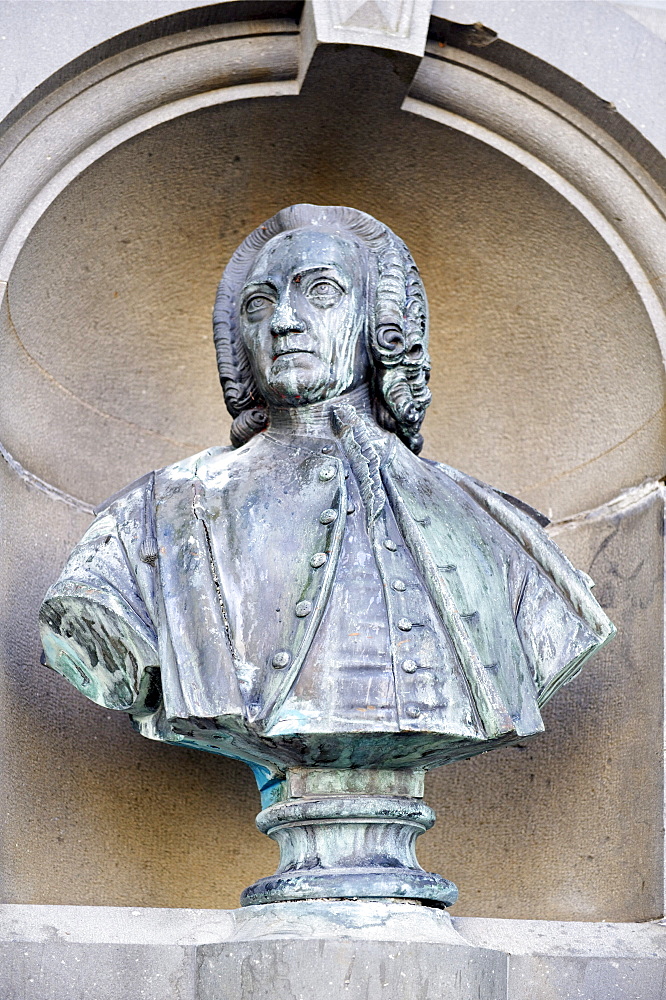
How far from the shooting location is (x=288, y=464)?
13.6 feet

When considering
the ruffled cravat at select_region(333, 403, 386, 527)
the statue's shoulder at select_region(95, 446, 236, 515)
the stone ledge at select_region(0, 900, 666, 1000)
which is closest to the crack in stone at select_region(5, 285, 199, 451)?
the statue's shoulder at select_region(95, 446, 236, 515)

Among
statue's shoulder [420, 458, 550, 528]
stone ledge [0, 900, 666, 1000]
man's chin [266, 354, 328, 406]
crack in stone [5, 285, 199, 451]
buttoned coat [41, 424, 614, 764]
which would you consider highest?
crack in stone [5, 285, 199, 451]

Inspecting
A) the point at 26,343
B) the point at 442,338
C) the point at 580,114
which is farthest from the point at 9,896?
the point at 580,114

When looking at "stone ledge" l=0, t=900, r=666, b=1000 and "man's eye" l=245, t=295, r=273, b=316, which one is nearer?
"stone ledge" l=0, t=900, r=666, b=1000

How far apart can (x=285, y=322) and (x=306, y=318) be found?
49 millimetres

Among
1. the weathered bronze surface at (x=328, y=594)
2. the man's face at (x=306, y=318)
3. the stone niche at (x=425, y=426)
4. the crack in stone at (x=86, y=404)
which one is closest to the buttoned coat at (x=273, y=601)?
the weathered bronze surface at (x=328, y=594)

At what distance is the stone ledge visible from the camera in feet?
12.0

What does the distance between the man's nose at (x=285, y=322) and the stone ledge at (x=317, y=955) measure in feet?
3.92

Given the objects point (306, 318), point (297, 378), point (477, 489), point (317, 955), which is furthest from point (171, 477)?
point (317, 955)

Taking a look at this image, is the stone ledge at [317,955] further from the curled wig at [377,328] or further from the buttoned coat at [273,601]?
the curled wig at [377,328]

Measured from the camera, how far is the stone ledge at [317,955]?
3.65m

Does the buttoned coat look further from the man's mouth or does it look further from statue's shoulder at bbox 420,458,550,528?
the man's mouth

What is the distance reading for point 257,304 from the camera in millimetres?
4289

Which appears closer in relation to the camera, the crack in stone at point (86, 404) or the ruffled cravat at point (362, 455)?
the ruffled cravat at point (362, 455)
